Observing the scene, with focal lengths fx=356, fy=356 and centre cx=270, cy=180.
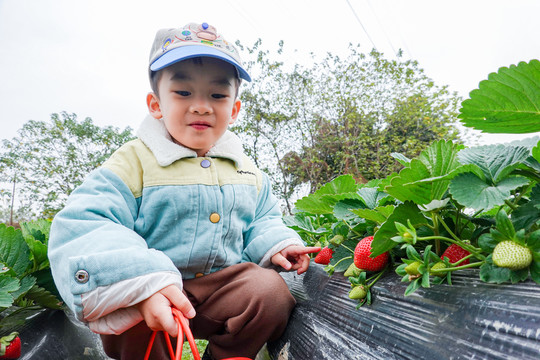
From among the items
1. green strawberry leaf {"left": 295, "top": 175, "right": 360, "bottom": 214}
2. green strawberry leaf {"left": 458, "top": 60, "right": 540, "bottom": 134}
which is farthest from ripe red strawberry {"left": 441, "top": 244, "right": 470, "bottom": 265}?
green strawberry leaf {"left": 295, "top": 175, "right": 360, "bottom": 214}

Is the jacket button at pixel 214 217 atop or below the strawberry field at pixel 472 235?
below

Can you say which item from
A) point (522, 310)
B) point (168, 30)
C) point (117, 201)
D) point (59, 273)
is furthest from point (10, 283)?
point (522, 310)

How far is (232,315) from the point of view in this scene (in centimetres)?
119

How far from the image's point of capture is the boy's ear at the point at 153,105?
1.34 metres

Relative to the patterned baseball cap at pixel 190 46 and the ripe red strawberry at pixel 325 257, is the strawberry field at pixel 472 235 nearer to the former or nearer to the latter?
the ripe red strawberry at pixel 325 257

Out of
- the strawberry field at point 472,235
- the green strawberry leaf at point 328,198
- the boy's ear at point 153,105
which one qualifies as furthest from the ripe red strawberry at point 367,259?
the boy's ear at point 153,105

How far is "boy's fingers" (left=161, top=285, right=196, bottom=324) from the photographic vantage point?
34.0 inches

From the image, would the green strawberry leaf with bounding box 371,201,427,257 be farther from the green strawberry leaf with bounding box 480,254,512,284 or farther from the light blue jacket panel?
the light blue jacket panel

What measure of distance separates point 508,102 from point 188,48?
957mm

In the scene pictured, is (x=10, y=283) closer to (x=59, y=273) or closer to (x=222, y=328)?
(x=59, y=273)

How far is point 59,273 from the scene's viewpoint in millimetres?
925

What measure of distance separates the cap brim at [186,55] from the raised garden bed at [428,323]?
0.80 m

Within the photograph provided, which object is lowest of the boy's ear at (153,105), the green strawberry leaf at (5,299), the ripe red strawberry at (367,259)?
the green strawberry leaf at (5,299)

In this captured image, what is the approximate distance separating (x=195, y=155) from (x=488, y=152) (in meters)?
0.93
